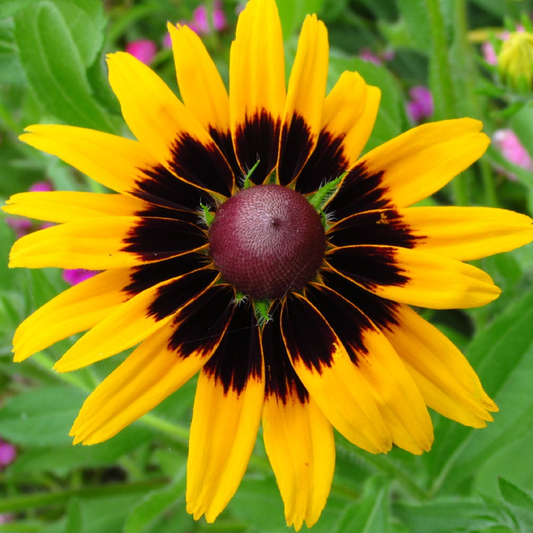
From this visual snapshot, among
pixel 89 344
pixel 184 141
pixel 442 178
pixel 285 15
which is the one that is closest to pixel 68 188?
pixel 285 15

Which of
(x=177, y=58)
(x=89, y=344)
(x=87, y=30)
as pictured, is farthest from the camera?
(x=87, y=30)

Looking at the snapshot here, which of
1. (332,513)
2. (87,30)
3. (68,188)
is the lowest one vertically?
(332,513)

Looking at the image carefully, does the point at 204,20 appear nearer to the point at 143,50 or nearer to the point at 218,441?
the point at 143,50

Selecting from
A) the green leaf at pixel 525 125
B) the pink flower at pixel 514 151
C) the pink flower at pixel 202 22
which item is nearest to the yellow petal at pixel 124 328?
the green leaf at pixel 525 125

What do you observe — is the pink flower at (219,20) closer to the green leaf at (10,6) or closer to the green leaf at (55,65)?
the green leaf at (55,65)

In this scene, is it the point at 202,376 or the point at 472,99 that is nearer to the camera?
the point at 202,376

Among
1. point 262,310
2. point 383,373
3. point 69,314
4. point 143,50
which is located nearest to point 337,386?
point 383,373

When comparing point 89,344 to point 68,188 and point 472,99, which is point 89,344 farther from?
point 472,99
